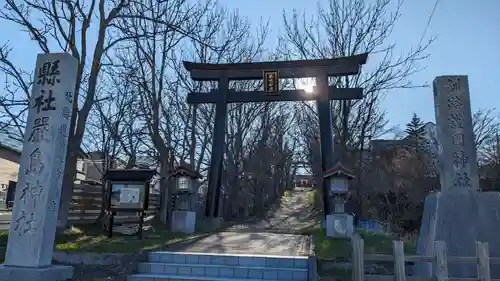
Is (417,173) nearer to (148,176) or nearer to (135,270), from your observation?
(148,176)

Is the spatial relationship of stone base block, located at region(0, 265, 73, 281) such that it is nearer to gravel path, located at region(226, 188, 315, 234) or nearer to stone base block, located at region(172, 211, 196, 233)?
stone base block, located at region(172, 211, 196, 233)

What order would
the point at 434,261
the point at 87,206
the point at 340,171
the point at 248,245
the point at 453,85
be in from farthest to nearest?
1. the point at 87,206
2. the point at 340,171
3. the point at 248,245
4. the point at 453,85
5. the point at 434,261

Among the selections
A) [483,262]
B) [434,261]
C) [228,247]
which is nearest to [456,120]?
[483,262]

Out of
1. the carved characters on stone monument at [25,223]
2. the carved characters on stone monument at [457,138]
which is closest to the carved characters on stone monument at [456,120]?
the carved characters on stone monument at [457,138]

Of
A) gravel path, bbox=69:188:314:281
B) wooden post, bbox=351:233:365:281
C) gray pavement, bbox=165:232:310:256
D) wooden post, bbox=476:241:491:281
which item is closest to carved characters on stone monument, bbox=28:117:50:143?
gravel path, bbox=69:188:314:281

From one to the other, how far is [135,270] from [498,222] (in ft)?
26.0

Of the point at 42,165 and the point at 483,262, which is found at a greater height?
the point at 42,165

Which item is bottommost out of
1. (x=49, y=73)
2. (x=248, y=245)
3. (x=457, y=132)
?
(x=248, y=245)

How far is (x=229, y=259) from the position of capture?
8734 mm

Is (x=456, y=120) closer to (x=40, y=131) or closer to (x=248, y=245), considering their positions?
(x=248, y=245)

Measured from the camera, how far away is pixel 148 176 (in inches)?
479

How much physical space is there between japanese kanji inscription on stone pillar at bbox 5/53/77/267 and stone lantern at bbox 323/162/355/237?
27.6 feet

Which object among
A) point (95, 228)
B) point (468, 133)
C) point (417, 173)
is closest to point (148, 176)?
point (95, 228)

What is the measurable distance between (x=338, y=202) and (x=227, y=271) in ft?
19.9
